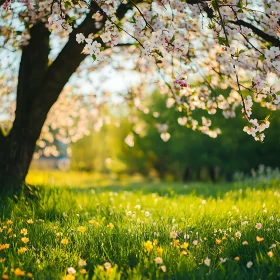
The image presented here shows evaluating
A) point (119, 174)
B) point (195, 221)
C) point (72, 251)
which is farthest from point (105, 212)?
point (119, 174)

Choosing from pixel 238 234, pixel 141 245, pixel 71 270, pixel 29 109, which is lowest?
pixel 71 270

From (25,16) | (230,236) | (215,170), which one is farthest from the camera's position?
(215,170)

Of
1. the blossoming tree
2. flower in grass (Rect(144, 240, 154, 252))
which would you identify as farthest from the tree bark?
flower in grass (Rect(144, 240, 154, 252))

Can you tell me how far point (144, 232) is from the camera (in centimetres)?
512

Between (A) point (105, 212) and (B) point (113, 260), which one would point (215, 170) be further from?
(B) point (113, 260)

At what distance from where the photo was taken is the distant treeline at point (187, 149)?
22406mm

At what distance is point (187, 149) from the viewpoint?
2469 cm

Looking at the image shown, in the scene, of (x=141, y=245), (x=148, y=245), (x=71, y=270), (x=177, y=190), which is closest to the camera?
(x=71, y=270)

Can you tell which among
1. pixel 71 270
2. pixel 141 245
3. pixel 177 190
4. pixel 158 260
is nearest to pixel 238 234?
pixel 141 245

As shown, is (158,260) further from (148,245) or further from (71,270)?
(71,270)

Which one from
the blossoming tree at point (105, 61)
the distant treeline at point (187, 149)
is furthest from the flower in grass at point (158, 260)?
the distant treeline at point (187, 149)

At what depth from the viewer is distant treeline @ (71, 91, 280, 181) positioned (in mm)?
22406

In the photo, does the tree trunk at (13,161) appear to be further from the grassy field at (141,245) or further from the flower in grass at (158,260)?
the flower in grass at (158,260)

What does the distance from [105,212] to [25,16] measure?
3533 millimetres
